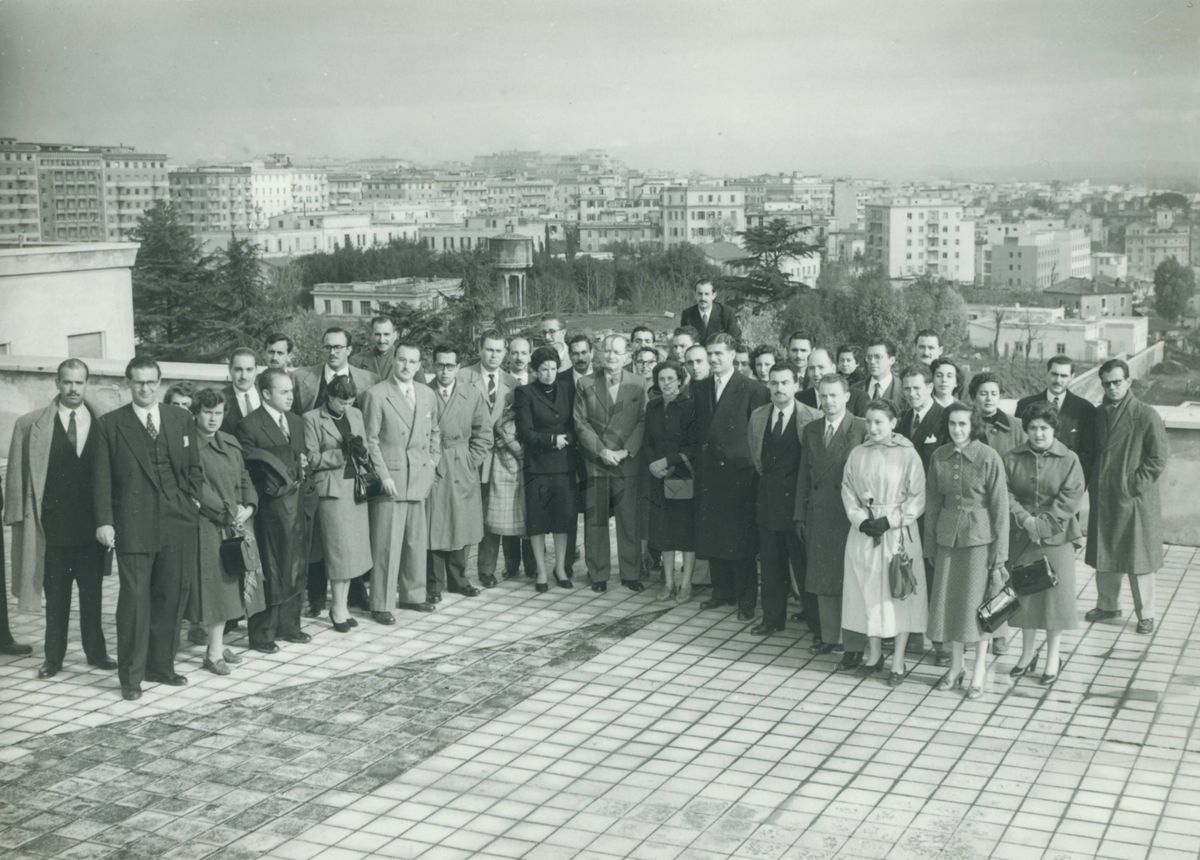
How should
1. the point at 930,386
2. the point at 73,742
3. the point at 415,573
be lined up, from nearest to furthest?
the point at 73,742 → the point at 930,386 → the point at 415,573

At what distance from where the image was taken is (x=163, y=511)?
268 inches

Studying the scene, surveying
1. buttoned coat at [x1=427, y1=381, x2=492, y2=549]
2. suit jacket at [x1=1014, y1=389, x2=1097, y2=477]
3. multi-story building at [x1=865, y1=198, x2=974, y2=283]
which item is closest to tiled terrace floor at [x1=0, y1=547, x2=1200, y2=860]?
buttoned coat at [x1=427, y1=381, x2=492, y2=549]

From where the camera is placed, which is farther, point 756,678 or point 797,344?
point 797,344

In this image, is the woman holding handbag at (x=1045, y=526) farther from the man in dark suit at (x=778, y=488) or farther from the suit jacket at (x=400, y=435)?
the suit jacket at (x=400, y=435)

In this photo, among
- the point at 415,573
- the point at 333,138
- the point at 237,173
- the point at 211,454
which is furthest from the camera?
the point at 237,173

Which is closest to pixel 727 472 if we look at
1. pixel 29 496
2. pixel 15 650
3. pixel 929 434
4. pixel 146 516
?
pixel 929 434

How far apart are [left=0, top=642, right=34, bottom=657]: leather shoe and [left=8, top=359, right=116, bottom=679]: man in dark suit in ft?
1.34

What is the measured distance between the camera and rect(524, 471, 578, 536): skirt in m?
8.73

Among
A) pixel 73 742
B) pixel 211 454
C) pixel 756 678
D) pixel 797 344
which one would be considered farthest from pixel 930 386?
pixel 73 742

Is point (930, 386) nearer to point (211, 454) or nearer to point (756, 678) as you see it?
point (756, 678)

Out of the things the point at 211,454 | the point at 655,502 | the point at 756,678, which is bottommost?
the point at 756,678

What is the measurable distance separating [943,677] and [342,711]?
3015 millimetres

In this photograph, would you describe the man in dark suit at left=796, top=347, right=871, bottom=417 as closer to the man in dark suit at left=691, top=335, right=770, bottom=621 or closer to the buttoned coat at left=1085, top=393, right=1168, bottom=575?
the man in dark suit at left=691, top=335, right=770, bottom=621

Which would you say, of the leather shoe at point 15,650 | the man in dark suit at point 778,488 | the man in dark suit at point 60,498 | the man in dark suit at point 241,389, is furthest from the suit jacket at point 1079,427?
the leather shoe at point 15,650
